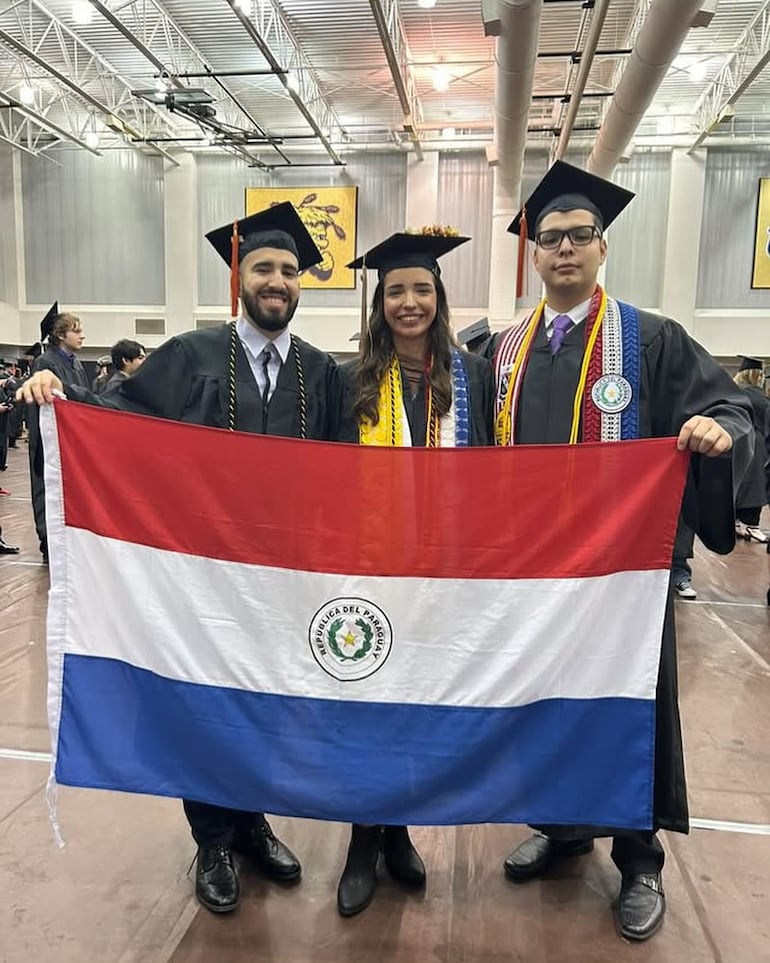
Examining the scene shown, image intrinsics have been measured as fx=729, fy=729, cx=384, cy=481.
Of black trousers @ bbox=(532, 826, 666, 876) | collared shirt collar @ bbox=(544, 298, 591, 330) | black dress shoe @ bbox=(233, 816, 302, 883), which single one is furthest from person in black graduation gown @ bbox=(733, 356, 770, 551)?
black dress shoe @ bbox=(233, 816, 302, 883)

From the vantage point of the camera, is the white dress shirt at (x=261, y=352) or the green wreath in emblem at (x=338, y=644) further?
the white dress shirt at (x=261, y=352)

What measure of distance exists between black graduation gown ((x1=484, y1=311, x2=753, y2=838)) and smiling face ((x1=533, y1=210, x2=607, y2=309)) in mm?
96

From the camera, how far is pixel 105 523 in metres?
1.64

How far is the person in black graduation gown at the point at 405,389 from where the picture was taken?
1.80 meters

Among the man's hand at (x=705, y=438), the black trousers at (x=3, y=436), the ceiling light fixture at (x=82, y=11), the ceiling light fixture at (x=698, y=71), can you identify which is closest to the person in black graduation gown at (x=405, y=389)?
the man's hand at (x=705, y=438)

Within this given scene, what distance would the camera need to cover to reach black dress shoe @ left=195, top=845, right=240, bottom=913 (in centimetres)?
173

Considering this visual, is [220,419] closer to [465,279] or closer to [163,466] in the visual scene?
[163,466]

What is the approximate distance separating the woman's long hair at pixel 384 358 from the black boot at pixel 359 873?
103 centimetres

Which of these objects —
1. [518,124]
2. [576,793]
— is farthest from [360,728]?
[518,124]

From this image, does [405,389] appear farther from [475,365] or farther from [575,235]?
[575,235]

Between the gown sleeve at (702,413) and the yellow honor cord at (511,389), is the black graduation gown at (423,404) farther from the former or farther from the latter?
the gown sleeve at (702,413)

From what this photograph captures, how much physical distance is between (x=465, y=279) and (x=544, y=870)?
12008mm

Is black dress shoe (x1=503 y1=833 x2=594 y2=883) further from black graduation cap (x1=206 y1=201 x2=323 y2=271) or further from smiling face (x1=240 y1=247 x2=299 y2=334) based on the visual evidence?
black graduation cap (x1=206 y1=201 x2=323 y2=271)

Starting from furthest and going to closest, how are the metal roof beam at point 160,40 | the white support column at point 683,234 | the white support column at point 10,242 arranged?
1. the white support column at point 10,242
2. the white support column at point 683,234
3. the metal roof beam at point 160,40
